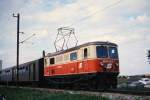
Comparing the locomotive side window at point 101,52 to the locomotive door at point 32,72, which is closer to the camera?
the locomotive side window at point 101,52

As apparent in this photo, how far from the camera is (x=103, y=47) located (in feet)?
84.5

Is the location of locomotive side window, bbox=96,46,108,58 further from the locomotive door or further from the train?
the locomotive door

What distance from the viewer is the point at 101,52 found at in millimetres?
25500

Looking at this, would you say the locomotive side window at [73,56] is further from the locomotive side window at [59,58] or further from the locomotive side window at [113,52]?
the locomotive side window at [113,52]

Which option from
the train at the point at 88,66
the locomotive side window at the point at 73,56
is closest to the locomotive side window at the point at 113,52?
the train at the point at 88,66

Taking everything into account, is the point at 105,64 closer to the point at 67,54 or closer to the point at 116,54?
the point at 116,54

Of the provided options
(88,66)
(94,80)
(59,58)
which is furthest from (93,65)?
(59,58)

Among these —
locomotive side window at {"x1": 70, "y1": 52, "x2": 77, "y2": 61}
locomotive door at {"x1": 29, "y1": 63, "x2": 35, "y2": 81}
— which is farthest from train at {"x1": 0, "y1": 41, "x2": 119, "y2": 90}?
locomotive door at {"x1": 29, "y1": 63, "x2": 35, "y2": 81}

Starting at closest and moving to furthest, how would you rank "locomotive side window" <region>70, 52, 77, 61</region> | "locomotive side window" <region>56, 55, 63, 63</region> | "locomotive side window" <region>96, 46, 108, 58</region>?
1. "locomotive side window" <region>96, 46, 108, 58</region>
2. "locomotive side window" <region>70, 52, 77, 61</region>
3. "locomotive side window" <region>56, 55, 63, 63</region>

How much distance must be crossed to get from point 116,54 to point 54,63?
8386 mm

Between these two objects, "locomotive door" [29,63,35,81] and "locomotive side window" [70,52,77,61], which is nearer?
"locomotive side window" [70,52,77,61]

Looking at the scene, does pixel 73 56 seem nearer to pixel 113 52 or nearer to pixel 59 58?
pixel 113 52

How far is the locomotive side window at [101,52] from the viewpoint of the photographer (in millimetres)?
25297

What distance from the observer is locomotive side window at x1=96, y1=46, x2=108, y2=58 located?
2530 centimetres
